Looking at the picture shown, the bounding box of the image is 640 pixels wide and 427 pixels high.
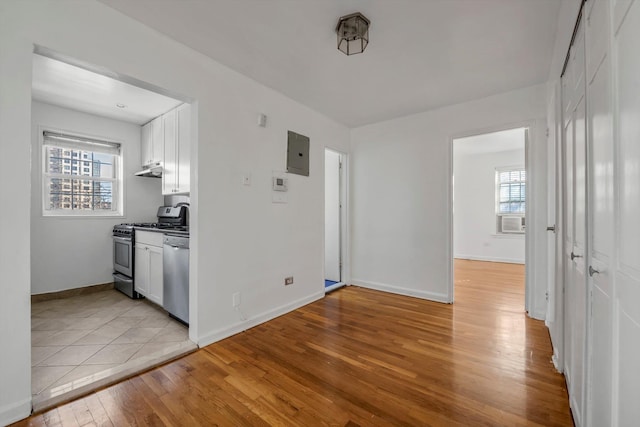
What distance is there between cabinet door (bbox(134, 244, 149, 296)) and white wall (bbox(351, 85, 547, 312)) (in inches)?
108

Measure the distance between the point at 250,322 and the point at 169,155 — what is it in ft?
7.41

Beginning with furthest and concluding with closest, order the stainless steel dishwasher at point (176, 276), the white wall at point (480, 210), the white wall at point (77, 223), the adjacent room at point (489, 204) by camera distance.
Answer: the white wall at point (480, 210) < the adjacent room at point (489, 204) < the white wall at point (77, 223) < the stainless steel dishwasher at point (176, 276)

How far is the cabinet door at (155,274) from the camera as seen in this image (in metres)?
2.96

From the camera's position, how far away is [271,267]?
2.94 meters

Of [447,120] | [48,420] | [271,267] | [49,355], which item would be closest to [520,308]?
[447,120]

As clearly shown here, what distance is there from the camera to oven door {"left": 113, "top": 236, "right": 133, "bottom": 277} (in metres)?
3.49

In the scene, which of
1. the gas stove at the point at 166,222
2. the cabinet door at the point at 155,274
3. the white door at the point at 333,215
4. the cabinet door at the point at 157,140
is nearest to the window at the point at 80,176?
the gas stove at the point at 166,222

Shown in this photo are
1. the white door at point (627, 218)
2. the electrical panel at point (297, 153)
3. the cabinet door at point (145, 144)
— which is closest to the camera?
the white door at point (627, 218)

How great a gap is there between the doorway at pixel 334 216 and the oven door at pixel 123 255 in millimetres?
2676

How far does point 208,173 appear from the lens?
2352mm

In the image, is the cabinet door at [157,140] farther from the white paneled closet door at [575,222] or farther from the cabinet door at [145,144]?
the white paneled closet door at [575,222]

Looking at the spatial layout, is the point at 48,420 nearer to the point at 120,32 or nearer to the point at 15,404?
the point at 15,404

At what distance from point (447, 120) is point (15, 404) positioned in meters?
4.36

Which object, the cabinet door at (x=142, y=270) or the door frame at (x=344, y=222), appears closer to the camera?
the cabinet door at (x=142, y=270)
